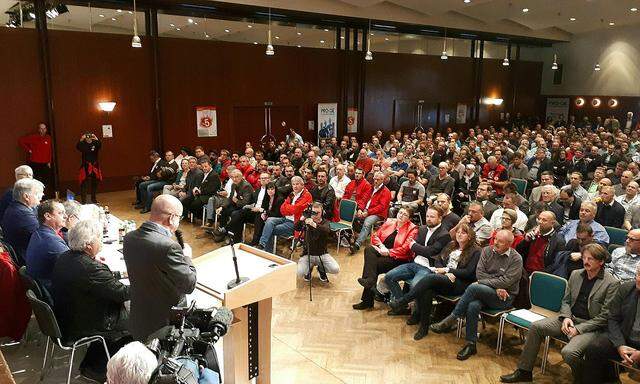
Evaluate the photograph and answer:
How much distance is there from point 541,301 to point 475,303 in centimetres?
62

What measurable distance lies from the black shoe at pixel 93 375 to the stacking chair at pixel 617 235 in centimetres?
561

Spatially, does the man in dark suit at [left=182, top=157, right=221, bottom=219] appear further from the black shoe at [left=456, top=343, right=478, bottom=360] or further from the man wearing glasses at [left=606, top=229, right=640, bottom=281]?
the man wearing glasses at [left=606, top=229, right=640, bottom=281]

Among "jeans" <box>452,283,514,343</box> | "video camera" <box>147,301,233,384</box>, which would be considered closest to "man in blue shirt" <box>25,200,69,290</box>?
"video camera" <box>147,301,233,384</box>

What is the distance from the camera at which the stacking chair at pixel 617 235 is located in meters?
5.93

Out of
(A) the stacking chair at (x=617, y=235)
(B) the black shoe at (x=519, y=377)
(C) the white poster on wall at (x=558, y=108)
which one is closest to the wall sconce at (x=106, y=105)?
(A) the stacking chair at (x=617, y=235)

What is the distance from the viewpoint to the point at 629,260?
468 cm

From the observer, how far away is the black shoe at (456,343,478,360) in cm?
473

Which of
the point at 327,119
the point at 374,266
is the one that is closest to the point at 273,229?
the point at 374,266

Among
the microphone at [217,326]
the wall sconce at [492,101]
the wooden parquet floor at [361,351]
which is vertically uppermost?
the wall sconce at [492,101]

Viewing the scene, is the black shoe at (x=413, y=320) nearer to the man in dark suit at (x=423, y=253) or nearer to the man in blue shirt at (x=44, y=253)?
the man in dark suit at (x=423, y=253)

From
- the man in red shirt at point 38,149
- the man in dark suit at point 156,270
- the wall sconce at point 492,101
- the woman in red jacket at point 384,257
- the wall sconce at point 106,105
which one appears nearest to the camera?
the man in dark suit at point 156,270

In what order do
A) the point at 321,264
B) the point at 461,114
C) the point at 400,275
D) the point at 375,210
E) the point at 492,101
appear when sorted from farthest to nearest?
the point at 492,101
the point at 461,114
the point at 375,210
the point at 321,264
the point at 400,275

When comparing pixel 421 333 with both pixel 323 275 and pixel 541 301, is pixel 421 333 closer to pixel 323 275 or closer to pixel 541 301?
pixel 541 301

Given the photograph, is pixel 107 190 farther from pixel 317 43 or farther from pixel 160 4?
pixel 317 43
